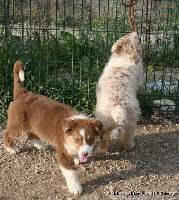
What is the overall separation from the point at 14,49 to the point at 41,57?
0.47m

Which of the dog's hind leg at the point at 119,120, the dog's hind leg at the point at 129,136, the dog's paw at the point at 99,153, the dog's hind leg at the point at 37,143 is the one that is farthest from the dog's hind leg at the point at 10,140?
the dog's hind leg at the point at 129,136

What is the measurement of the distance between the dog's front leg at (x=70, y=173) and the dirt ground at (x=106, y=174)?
0.08m

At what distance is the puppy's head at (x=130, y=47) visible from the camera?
→ 6125 mm

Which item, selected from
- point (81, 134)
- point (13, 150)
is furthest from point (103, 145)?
point (13, 150)

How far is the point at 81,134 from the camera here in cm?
457

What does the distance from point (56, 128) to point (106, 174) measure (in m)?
0.88

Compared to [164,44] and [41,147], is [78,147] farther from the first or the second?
[164,44]

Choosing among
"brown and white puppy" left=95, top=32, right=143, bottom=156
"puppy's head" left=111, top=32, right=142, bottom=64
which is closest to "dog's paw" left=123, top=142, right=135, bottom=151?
"brown and white puppy" left=95, top=32, right=143, bottom=156

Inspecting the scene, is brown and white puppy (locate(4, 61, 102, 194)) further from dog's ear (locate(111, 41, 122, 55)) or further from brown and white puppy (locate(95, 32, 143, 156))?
dog's ear (locate(111, 41, 122, 55))

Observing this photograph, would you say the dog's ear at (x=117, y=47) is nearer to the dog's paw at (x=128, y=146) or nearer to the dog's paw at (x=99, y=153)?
the dog's paw at (x=128, y=146)

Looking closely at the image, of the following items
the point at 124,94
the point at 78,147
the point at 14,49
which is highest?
the point at 14,49

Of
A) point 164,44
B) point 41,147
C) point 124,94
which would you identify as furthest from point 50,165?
point 164,44

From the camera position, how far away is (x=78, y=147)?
4.57m

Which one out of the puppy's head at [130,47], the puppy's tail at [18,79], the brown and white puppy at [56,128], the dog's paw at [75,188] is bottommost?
the dog's paw at [75,188]
